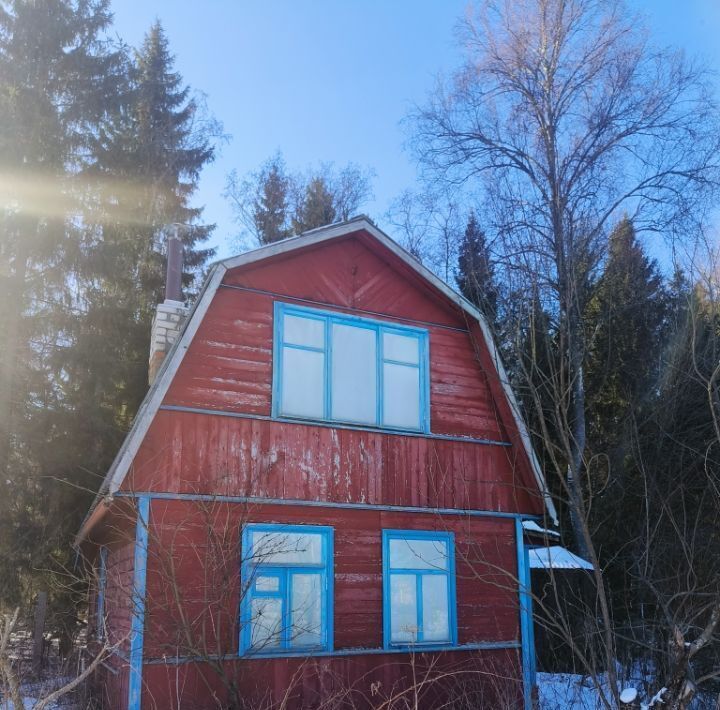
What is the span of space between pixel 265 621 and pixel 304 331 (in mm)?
3604

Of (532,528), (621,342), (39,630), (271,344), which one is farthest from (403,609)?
(621,342)

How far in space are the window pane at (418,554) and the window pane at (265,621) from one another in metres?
1.73

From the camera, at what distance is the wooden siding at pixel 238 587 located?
8297mm

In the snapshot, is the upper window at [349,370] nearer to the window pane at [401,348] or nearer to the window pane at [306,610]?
the window pane at [401,348]

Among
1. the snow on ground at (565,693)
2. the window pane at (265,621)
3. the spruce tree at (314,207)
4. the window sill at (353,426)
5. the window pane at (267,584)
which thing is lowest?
the snow on ground at (565,693)

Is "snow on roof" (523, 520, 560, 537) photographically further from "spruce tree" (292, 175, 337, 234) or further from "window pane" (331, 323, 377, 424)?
"spruce tree" (292, 175, 337, 234)

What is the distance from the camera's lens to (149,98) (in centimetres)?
2350

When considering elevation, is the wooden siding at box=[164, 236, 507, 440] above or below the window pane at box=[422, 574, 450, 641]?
above

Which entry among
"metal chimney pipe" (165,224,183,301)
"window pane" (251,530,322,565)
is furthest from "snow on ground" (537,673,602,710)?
"metal chimney pipe" (165,224,183,301)

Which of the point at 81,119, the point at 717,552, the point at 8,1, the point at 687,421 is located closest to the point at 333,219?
the point at 81,119

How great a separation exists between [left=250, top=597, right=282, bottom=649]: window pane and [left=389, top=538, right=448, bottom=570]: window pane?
1.73m

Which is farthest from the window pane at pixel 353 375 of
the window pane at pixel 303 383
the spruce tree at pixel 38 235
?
the spruce tree at pixel 38 235

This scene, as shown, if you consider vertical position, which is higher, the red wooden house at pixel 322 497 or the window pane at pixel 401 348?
the window pane at pixel 401 348

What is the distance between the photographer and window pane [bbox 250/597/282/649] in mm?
8938
